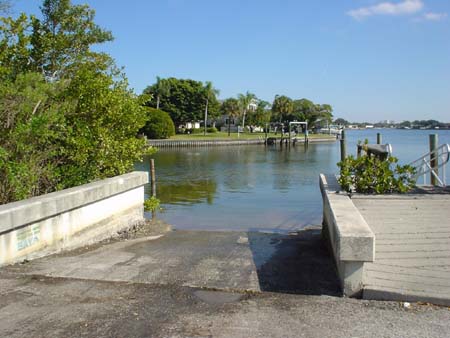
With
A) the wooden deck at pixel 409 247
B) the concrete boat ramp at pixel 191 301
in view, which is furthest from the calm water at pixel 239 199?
the concrete boat ramp at pixel 191 301

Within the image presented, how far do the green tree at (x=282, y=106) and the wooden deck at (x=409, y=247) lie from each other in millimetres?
110819

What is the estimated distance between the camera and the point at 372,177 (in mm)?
7934

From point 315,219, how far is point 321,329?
40.7 feet

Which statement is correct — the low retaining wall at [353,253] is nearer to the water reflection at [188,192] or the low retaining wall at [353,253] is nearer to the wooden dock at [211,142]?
the water reflection at [188,192]

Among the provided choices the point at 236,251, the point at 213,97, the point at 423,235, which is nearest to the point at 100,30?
the point at 236,251

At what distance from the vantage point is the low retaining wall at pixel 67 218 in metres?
5.47

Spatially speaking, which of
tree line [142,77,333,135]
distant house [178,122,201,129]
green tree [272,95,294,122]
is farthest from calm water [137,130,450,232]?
green tree [272,95,294,122]

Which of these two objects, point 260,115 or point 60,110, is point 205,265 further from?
point 260,115

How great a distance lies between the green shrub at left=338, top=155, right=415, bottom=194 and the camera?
7.87 meters

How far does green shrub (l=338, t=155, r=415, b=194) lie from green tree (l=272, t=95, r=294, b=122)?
11036 centimetres

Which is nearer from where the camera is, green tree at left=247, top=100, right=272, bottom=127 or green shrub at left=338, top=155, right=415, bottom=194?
green shrub at left=338, top=155, right=415, bottom=194

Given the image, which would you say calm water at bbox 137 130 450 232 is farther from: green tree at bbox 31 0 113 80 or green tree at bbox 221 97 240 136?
green tree at bbox 221 97 240 136

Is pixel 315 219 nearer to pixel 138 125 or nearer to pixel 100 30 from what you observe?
pixel 138 125

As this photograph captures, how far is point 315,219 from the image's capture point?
16.0 metres
